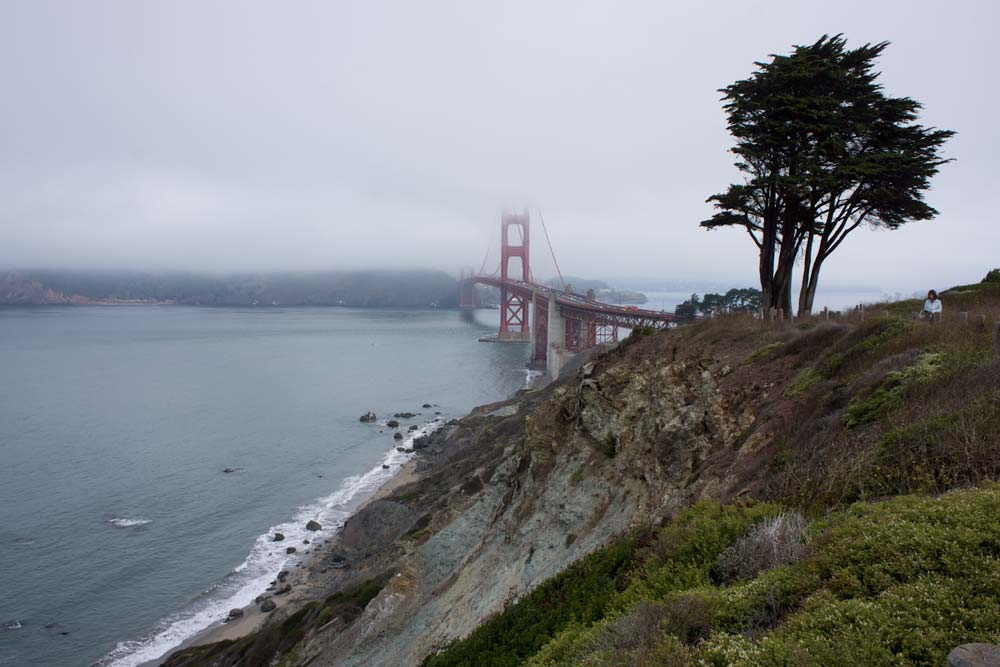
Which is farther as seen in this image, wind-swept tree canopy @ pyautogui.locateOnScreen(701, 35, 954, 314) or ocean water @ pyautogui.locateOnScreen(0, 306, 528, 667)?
ocean water @ pyautogui.locateOnScreen(0, 306, 528, 667)

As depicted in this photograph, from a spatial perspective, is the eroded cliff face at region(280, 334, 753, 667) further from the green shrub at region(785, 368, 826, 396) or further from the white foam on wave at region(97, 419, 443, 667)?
the white foam on wave at region(97, 419, 443, 667)

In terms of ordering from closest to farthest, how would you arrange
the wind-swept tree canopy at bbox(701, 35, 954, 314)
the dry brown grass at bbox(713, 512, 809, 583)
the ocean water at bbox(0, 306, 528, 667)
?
the dry brown grass at bbox(713, 512, 809, 583) < the wind-swept tree canopy at bbox(701, 35, 954, 314) < the ocean water at bbox(0, 306, 528, 667)

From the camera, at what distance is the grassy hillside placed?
180 inches

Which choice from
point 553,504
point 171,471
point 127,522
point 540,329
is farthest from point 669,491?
point 540,329

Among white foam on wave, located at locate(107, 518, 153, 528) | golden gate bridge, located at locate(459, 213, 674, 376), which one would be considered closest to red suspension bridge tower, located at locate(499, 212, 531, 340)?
golden gate bridge, located at locate(459, 213, 674, 376)

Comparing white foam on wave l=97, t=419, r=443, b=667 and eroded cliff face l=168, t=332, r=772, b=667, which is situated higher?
eroded cliff face l=168, t=332, r=772, b=667

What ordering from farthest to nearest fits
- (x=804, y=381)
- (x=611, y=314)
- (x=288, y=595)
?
(x=611, y=314) < (x=288, y=595) < (x=804, y=381)

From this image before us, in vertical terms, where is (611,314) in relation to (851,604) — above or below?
above

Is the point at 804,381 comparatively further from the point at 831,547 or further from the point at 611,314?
the point at 611,314

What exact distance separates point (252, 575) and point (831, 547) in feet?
91.5

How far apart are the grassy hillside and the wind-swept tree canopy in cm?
828

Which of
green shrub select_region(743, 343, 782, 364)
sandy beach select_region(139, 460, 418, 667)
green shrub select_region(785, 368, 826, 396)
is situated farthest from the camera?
sandy beach select_region(139, 460, 418, 667)

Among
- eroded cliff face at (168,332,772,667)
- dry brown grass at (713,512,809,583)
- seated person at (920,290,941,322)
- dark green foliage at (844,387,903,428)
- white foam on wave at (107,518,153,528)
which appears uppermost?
seated person at (920,290,941,322)

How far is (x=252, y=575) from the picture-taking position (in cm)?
2798
